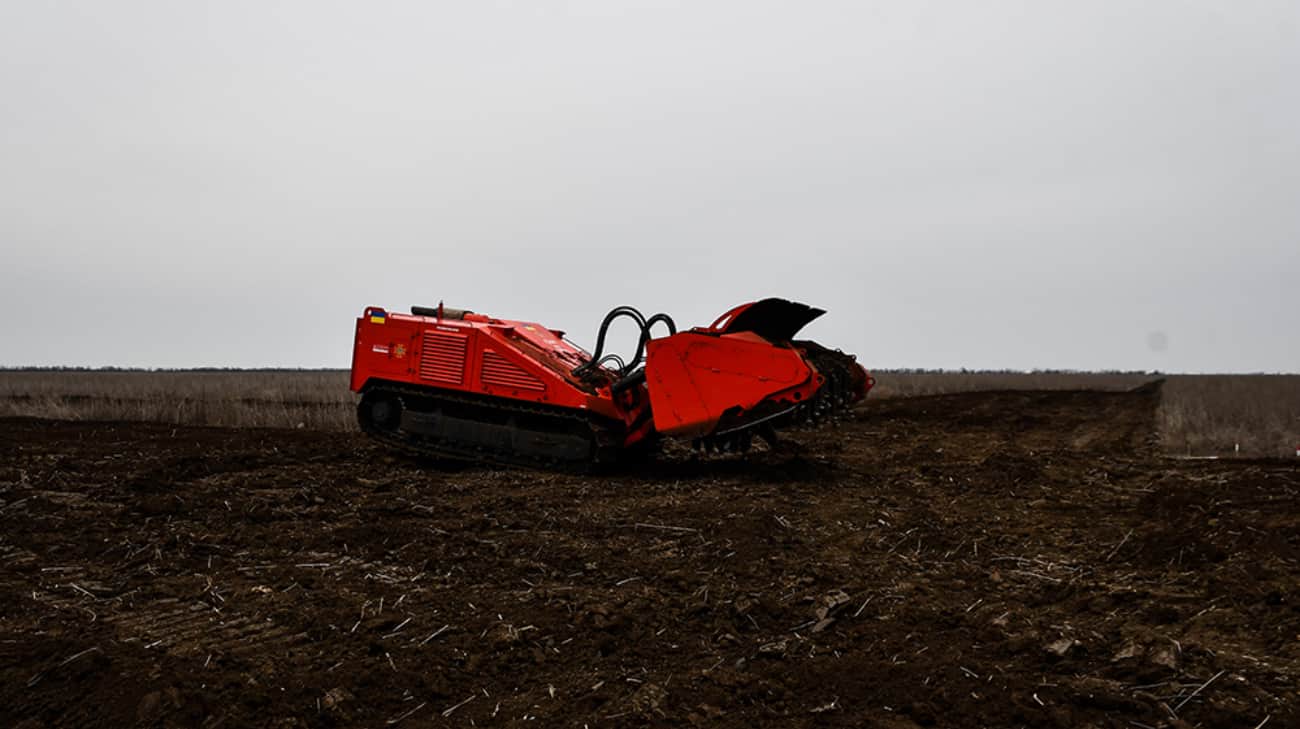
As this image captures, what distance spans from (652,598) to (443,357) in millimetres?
6107

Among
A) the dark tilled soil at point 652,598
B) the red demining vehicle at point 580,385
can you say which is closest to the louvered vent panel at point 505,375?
the red demining vehicle at point 580,385

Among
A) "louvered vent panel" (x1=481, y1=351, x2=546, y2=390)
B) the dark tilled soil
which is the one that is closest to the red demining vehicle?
"louvered vent panel" (x1=481, y1=351, x2=546, y2=390)

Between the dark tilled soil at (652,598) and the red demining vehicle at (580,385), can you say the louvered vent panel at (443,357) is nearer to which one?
the red demining vehicle at (580,385)

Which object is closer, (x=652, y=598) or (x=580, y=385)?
(x=652, y=598)

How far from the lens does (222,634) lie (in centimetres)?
458

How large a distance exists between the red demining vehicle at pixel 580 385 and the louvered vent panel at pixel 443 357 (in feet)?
0.05

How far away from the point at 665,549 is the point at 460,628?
189 centimetres

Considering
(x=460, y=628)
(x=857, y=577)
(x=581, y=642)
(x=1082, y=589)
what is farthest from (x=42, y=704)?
(x=1082, y=589)

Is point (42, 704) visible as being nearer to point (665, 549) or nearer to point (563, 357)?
point (665, 549)

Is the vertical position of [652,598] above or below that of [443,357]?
below

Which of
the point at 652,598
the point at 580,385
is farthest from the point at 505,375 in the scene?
the point at 652,598

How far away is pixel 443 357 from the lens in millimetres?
10555

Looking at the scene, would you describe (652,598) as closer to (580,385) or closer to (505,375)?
(580,385)

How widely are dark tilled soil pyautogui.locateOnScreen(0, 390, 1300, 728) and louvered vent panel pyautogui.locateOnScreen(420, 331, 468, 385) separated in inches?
59.6
